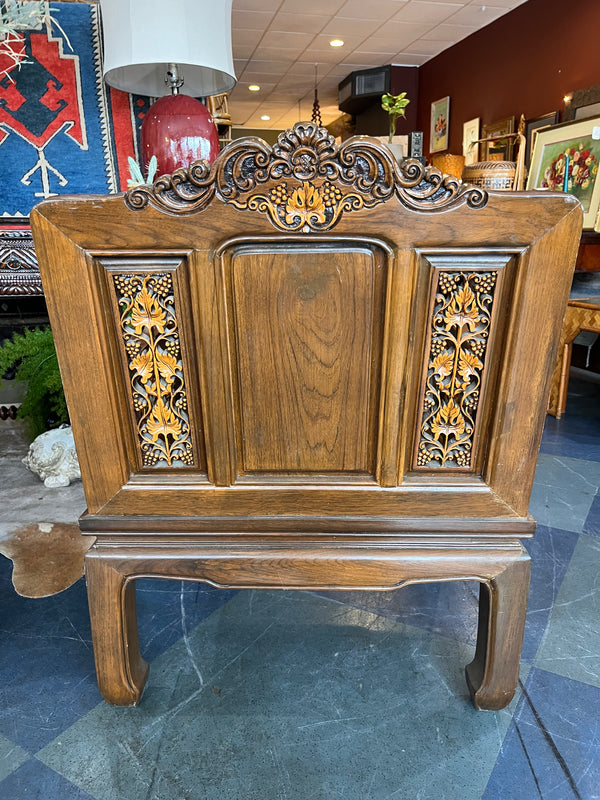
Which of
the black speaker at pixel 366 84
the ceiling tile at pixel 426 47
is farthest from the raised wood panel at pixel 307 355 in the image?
the black speaker at pixel 366 84

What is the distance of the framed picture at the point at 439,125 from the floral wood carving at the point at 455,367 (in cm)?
569

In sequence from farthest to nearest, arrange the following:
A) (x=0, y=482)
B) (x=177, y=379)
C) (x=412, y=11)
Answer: (x=412, y=11) < (x=0, y=482) < (x=177, y=379)

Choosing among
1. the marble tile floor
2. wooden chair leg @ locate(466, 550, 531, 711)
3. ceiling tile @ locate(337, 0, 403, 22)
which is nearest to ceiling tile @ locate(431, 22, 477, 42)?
ceiling tile @ locate(337, 0, 403, 22)

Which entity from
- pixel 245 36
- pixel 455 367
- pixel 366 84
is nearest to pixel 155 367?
pixel 455 367

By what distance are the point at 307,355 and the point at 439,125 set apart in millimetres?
5953

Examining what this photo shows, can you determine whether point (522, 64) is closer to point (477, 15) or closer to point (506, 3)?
point (506, 3)

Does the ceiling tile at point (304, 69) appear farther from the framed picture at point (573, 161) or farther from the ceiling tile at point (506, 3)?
the framed picture at point (573, 161)

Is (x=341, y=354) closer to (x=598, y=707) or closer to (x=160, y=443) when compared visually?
(x=160, y=443)

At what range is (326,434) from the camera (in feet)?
2.79

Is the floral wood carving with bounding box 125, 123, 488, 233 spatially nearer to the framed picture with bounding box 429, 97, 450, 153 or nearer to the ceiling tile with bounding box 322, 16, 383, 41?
the ceiling tile with bounding box 322, 16, 383, 41

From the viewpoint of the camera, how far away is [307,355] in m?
0.80

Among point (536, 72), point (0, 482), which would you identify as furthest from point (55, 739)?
point (536, 72)

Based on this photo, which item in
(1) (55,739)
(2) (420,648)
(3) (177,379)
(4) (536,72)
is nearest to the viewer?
(3) (177,379)

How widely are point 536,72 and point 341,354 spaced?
4.61 metres
